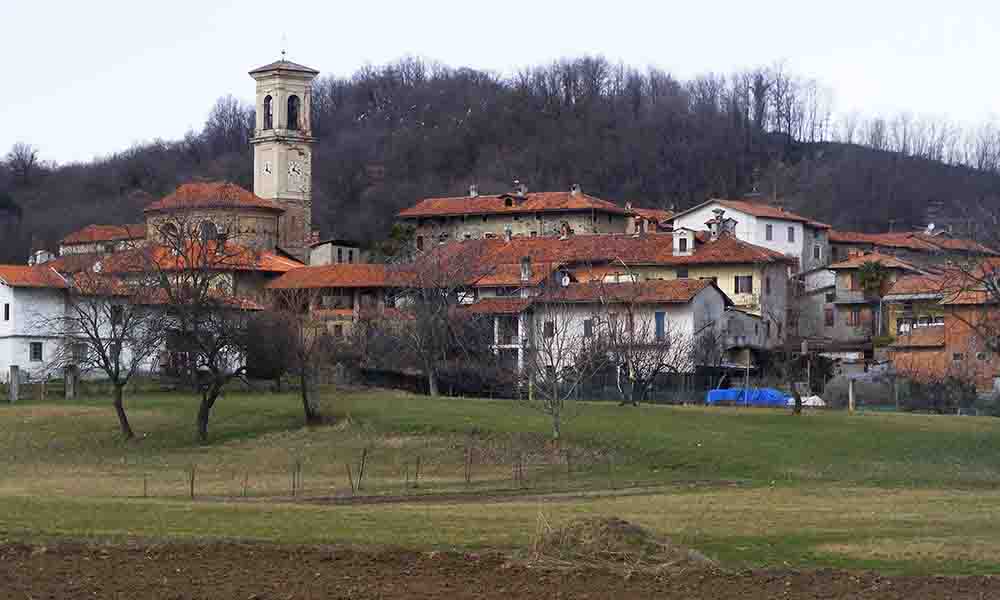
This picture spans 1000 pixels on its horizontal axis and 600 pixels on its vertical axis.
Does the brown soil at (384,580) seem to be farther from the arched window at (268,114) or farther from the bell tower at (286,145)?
the arched window at (268,114)

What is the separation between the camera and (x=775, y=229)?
128 metres

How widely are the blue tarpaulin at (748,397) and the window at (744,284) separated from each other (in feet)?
72.7

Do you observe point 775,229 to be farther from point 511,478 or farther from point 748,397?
point 511,478

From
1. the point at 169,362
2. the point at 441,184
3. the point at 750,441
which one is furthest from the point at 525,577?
the point at 441,184

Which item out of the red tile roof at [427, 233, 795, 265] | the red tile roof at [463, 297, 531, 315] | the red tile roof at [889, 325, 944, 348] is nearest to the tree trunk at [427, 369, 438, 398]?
the red tile roof at [463, 297, 531, 315]

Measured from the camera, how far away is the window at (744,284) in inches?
4331

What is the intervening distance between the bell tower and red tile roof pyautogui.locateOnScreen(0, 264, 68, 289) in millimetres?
42946

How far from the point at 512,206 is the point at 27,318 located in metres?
57.3

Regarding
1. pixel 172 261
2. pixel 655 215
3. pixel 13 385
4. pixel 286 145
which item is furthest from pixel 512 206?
pixel 13 385

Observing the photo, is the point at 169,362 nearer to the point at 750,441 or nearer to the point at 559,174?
the point at 750,441

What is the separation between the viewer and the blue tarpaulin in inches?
3342

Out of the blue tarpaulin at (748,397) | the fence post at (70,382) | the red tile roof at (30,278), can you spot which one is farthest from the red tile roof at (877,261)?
the fence post at (70,382)

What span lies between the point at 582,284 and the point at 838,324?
22.3 meters

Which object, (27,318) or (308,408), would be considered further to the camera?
(27,318)
